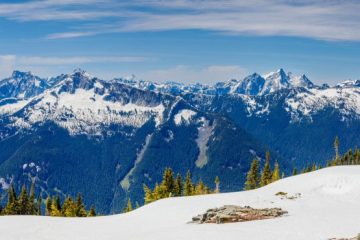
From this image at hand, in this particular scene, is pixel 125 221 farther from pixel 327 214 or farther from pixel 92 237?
pixel 327 214

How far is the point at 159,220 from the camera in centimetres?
5338

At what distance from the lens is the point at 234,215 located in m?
47.9

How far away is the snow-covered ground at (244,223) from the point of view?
40.4 meters

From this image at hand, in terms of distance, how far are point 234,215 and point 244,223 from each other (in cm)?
257

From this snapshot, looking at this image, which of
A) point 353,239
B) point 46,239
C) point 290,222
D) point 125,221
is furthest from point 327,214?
point 46,239

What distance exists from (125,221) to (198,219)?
9.61 meters

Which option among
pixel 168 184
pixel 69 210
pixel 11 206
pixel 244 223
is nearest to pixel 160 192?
pixel 168 184

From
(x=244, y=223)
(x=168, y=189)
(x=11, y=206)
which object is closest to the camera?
(x=244, y=223)

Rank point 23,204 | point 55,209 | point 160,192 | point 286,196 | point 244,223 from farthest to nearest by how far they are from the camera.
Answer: point 23,204, point 160,192, point 55,209, point 286,196, point 244,223

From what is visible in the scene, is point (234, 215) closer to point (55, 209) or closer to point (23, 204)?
point (55, 209)

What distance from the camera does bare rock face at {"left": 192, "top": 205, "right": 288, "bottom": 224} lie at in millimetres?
47344

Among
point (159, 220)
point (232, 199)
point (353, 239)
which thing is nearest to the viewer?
point (353, 239)

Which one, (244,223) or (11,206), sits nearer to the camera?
(244,223)

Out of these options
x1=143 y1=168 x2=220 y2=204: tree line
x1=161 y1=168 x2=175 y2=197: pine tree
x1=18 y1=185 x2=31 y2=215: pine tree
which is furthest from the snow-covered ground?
x1=18 y1=185 x2=31 y2=215: pine tree
